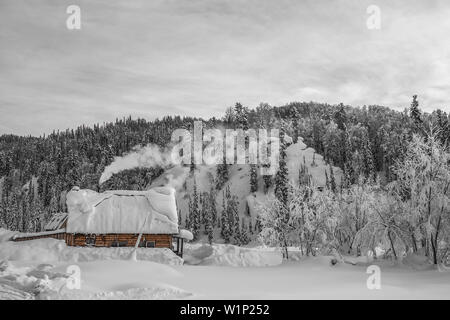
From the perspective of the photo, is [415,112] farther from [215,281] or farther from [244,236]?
[215,281]

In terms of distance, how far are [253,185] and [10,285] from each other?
99949 mm

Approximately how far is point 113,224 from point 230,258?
33.0ft

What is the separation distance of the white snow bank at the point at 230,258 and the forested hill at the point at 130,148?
45135mm

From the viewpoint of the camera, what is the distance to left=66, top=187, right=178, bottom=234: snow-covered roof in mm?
32594

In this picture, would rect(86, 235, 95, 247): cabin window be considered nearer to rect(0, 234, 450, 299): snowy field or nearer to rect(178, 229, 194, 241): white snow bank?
rect(0, 234, 450, 299): snowy field

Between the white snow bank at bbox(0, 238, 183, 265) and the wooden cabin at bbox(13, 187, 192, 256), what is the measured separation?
1435 millimetres

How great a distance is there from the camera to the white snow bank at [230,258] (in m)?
33.1

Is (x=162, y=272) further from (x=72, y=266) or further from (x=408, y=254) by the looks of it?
(x=408, y=254)

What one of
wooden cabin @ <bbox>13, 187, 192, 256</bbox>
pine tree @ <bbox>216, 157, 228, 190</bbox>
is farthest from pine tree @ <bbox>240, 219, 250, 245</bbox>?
wooden cabin @ <bbox>13, 187, 192, 256</bbox>

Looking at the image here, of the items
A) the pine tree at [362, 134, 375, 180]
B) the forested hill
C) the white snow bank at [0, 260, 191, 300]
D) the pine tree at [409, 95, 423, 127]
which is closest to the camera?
the white snow bank at [0, 260, 191, 300]

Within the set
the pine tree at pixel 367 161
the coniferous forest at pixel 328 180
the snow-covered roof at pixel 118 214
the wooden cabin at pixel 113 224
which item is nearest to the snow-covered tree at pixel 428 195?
the coniferous forest at pixel 328 180

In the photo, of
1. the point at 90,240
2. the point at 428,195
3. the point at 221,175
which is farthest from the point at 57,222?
the point at 221,175

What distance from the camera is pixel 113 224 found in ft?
108

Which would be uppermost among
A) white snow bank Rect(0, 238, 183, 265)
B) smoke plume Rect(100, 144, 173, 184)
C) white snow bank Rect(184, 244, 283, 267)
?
smoke plume Rect(100, 144, 173, 184)
